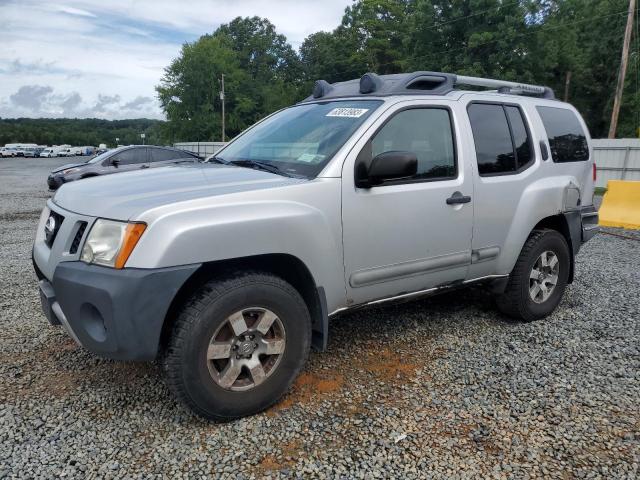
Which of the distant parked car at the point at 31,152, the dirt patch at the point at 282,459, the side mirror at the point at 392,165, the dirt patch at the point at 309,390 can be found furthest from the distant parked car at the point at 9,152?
the dirt patch at the point at 282,459

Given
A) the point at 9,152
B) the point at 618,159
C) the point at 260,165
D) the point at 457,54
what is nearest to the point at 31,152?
the point at 9,152

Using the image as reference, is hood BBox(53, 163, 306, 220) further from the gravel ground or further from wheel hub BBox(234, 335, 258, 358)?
the gravel ground

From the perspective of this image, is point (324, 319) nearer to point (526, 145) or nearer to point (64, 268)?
point (64, 268)

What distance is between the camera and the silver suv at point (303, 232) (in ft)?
7.88

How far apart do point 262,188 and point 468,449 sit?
5.67 ft

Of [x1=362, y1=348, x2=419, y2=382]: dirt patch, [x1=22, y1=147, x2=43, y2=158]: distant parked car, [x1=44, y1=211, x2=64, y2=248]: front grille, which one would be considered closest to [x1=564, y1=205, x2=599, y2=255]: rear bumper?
[x1=362, y1=348, x2=419, y2=382]: dirt patch

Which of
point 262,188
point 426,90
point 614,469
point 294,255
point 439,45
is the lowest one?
point 614,469

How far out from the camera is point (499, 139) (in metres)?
3.87

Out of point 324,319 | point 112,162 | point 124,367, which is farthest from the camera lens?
point 112,162

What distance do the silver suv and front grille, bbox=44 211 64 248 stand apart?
2 centimetres

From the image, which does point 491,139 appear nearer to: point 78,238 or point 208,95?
point 78,238

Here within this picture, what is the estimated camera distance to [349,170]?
2.96 meters

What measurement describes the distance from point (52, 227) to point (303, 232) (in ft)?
4.89

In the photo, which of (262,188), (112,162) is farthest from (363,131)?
(112,162)
